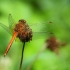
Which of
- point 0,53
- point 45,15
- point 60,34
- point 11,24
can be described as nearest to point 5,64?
point 0,53

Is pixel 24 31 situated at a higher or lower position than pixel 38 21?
higher

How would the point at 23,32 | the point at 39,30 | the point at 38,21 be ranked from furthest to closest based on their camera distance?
the point at 38,21 → the point at 39,30 → the point at 23,32

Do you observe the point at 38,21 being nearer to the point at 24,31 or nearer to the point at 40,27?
the point at 40,27

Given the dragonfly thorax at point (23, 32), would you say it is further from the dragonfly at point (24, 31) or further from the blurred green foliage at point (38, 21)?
the blurred green foliage at point (38, 21)

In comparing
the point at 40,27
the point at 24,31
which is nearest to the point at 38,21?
the point at 40,27

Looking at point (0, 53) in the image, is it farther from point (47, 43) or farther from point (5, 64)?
point (47, 43)
